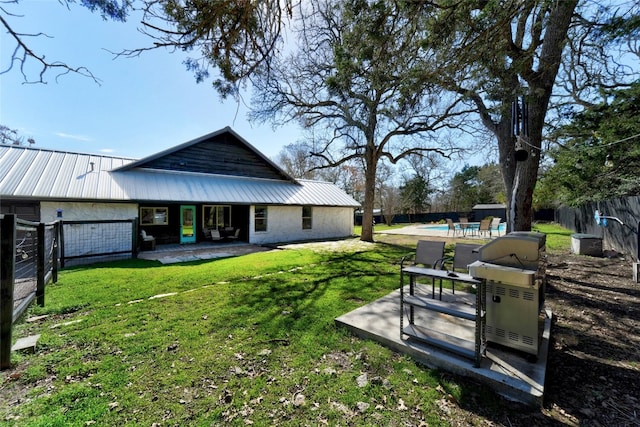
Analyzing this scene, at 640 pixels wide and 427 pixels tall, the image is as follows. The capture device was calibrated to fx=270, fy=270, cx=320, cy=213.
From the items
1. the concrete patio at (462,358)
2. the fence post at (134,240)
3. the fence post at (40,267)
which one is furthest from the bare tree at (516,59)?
the fence post at (134,240)

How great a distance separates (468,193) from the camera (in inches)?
1480

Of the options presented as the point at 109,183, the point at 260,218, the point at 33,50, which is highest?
the point at 33,50

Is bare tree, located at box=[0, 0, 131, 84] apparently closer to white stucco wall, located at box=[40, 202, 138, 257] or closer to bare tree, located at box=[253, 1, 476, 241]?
bare tree, located at box=[253, 1, 476, 241]

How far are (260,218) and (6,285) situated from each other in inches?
445

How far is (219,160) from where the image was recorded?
48.1 feet

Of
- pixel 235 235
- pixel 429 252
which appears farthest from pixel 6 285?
pixel 235 235

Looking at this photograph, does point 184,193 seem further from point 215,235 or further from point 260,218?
point 260,218

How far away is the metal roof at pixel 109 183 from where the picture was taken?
353 inches

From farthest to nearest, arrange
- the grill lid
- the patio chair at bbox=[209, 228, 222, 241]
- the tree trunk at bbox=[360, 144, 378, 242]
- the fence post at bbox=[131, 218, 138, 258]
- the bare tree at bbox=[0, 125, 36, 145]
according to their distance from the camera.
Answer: the bare tree at bbox=[0, 125, 36, 145] < the tree trunk at bbox=[360, 144, 378, 242] < the patio chair at bbox=[209, 228, 222, 241] < the fence post at bbox=[131, 218, 138, 258] < the grill lid

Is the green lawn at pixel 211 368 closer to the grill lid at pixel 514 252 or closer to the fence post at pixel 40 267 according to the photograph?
the fence post at pixel 40 267

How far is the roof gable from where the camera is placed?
12984 mm

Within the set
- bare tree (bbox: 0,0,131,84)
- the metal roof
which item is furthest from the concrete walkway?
bare tree (bbox: 0,0,131,84)

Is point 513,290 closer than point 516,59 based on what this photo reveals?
Yes

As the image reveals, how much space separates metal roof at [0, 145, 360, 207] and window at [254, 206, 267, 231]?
656 millimetres
